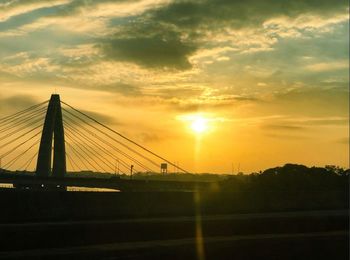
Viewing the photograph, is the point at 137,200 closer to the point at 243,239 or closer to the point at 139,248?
the point at 243,239

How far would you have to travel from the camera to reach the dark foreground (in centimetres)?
1588

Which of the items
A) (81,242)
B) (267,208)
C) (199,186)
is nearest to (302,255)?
(81,242)

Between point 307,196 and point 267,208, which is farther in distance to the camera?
point 307,196

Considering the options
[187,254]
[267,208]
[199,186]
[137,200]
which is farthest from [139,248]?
[199,186]

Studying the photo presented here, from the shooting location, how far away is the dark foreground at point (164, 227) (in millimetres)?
15883

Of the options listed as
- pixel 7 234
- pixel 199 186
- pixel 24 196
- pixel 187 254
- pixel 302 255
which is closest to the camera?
pixel 187 254

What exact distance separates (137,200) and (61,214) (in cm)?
428

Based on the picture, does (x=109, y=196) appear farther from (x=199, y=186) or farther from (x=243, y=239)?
(x=199, y=186)

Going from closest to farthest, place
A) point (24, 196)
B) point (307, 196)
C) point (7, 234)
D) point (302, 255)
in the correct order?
point (302, 255) → point (7, 234) → point (24, 196) → point (307, 196)

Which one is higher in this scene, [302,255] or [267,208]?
[267,208]

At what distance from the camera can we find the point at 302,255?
16.0 metres

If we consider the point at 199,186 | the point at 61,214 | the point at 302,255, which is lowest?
the point at 302,255

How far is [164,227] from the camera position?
71.2ft

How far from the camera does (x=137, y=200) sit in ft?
91.6
